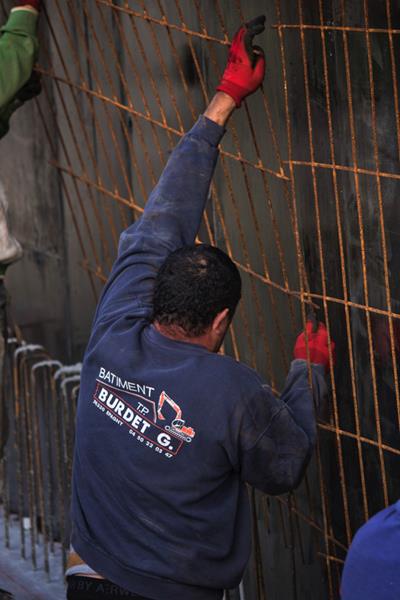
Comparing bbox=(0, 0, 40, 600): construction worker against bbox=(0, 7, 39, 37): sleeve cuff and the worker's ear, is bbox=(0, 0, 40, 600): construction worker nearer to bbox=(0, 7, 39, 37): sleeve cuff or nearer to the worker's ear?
bbox=(0, 7, 39, 37): sleeve cuff

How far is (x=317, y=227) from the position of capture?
4.05 m

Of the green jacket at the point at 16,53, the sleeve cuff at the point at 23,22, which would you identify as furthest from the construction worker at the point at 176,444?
the sleeve cuff at the point at 23,22

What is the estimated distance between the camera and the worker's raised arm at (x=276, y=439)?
3182mm

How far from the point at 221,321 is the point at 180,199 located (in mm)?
485

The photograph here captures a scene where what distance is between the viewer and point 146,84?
209 inches

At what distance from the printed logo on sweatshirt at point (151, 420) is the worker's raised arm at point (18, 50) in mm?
1799

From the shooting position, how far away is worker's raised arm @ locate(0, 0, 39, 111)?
468cm

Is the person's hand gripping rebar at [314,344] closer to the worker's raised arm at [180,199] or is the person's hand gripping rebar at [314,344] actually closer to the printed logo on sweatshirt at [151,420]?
the worker's raised arm at [180,199]

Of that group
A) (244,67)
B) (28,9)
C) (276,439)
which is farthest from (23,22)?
(276,439)

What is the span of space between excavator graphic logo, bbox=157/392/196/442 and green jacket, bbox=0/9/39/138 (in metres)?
1.93

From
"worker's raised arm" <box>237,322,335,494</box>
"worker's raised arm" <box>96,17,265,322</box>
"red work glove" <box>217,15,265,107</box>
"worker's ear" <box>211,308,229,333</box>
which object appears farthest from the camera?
"red work glove" <box>217,15,265,107</box>

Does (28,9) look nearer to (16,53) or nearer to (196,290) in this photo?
(16,53)

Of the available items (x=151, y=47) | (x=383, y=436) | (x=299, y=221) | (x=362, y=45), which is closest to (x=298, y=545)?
(x=383, y=436)

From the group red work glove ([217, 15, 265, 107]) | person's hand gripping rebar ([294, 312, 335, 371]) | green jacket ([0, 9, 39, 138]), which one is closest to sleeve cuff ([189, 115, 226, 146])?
red work glove ([217, 15, 265, 107])
